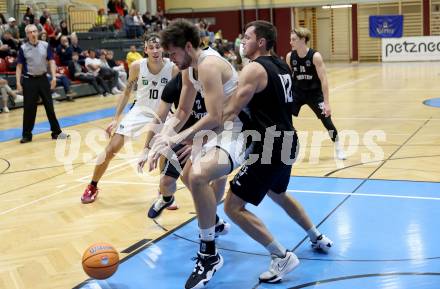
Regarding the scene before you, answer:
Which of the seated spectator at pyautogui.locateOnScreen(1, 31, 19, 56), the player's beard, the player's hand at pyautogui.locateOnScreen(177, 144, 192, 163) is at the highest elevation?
the seated spectator at pyautogui.locateOnScreen(1, 31, 19, 56)

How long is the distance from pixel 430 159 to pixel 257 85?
498 cm

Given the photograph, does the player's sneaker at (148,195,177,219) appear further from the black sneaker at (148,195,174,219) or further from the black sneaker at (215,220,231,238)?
the black sneaker at (215,220,231,238)

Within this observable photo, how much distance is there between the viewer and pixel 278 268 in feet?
14.5

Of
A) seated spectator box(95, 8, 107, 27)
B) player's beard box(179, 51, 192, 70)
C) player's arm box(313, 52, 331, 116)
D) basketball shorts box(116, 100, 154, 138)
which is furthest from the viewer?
seated spectator box(95, 8, 107, 27)

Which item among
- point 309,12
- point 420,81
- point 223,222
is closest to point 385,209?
point 223,222

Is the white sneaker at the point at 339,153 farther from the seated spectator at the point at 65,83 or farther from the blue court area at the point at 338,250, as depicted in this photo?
the seated spectator at the point at 65,83

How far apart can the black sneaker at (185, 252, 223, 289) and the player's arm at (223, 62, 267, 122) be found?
1.06 metres

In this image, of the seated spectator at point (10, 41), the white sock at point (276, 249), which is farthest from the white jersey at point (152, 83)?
the seated spectator at point (10, 41)

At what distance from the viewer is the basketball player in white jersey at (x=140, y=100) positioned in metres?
6.82

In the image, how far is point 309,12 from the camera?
33438mm

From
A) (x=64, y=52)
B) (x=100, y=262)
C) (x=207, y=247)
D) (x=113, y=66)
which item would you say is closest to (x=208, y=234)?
(x=207, y=247)

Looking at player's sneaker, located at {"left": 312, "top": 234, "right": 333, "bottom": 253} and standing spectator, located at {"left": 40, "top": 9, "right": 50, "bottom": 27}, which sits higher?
standing spectator, located at {"left": 40, "top": 9, "right": 50, "bottom": 27}

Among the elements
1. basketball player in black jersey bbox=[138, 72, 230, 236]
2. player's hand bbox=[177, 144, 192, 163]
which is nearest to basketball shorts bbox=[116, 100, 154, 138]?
basketball player in black jersey bbox=[138, 72, 230, 236]

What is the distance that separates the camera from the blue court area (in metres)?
4.47
